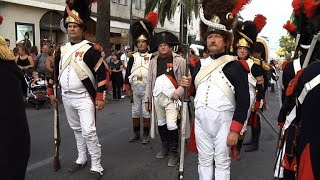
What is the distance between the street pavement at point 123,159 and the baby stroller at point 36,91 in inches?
82.6

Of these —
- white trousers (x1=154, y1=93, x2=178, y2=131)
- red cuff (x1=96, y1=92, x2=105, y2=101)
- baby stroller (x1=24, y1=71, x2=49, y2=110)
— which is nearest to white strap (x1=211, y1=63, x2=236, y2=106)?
red cuff (x1=96, y1=92, x2=105, y2=101)

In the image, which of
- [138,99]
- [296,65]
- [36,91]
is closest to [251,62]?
[138,99]

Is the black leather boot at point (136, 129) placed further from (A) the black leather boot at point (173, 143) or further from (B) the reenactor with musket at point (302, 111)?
(B) the reenactor with musket at point (302, 111)

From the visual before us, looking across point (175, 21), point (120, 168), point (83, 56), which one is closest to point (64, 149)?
point (120, 168)

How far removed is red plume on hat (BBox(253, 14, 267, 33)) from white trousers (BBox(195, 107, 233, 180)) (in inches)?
158

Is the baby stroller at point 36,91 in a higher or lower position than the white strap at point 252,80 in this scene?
lower

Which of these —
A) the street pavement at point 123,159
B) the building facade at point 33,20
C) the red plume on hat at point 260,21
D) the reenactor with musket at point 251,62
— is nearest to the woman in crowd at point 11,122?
the street pavement at point 123,159

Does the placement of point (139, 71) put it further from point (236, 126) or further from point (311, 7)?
point (311, 7)

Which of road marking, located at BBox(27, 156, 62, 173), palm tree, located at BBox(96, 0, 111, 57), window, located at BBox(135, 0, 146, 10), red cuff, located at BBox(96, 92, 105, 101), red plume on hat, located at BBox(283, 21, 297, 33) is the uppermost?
window, located at BBox(135, 0, 146, 10)

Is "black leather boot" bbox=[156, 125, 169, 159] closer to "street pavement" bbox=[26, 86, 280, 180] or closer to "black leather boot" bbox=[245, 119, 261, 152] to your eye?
"street pavement" bbox=[26, 86, 280, 180]

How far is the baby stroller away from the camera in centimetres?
1164

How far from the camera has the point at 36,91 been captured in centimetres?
1191

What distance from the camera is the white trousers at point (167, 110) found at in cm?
648

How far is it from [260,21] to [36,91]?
6854 mm
